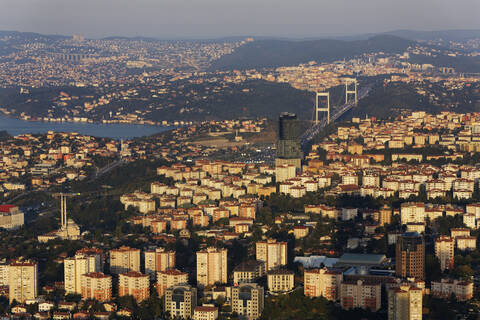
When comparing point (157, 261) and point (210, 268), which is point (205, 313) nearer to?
point (210, 268)

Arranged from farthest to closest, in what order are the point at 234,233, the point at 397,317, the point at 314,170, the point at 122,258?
the point at 314,170 < the point at 234,233 < the point at 122,258 < the point at 397,317

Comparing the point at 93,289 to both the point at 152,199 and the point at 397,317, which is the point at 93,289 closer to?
the point at 397,317

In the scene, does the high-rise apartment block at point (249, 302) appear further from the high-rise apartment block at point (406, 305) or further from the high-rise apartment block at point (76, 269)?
the high-rise apartment block at point (76, 269)

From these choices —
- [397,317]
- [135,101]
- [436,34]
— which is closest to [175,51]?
[436,34]

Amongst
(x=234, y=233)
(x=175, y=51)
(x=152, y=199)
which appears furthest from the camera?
(x=175, y=51)

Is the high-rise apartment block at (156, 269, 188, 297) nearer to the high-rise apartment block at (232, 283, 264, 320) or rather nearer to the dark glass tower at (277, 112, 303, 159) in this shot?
the high-rise apartment block at (232, 283, 264, 320)

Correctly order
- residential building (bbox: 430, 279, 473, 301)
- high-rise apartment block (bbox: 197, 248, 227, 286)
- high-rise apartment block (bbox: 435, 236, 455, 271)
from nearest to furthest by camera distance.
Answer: residential building (bbox: 430, 279, 473, 301) → high-rise apartment block (bbox: 197, 248, 227, 286) → high-rise apartment block (bbox: 435, 236, 455, 271)

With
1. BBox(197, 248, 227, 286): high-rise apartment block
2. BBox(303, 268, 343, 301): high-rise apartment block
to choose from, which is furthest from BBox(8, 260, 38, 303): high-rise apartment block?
BBox(303, 268, 343, 301): high-rise apartment block

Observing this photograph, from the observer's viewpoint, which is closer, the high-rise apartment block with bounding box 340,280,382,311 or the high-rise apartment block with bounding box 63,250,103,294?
the high-rise apartment block with bounding box 340,280,382,311
